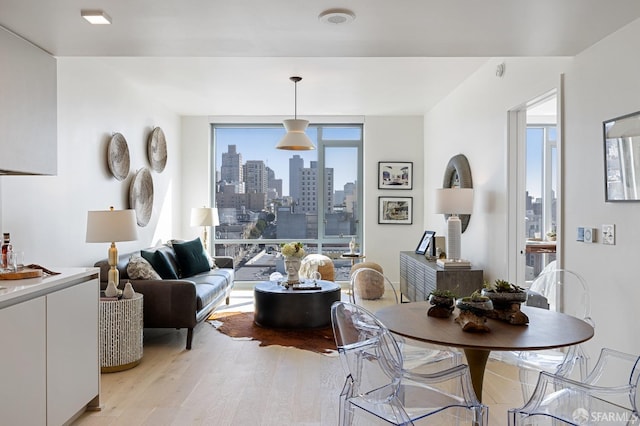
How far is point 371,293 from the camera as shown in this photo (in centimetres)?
641

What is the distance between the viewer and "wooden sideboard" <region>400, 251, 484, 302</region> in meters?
4.60

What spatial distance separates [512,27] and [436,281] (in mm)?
2589

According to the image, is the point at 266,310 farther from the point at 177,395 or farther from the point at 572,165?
the point at 572,165

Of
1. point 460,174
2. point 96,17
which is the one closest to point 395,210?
point 460,174

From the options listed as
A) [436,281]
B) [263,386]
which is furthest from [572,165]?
[263,386]

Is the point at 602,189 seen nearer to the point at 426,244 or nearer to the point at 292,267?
the point at 292,267

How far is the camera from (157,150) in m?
6.08

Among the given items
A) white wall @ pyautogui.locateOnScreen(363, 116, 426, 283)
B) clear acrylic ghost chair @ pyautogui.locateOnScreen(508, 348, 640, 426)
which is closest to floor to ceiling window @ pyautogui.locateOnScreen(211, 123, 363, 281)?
white wall @ pyautogui.locateOnScreen(363, 116, 426, 283)

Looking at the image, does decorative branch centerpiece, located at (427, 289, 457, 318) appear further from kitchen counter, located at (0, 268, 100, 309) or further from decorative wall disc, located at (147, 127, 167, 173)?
decorative wall disc, located at (147, 127, 167, 173)

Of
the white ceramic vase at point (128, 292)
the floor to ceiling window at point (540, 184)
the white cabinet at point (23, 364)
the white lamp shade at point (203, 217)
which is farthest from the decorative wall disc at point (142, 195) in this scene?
the floor to ceiling window at point (540, 184)

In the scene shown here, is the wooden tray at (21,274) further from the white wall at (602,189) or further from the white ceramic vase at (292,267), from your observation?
the white wall at (602,189)

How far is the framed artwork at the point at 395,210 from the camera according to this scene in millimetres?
7398

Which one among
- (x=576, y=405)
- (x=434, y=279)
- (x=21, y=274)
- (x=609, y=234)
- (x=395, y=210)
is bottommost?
(x=576, y=405)

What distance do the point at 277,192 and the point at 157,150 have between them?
2184mm
